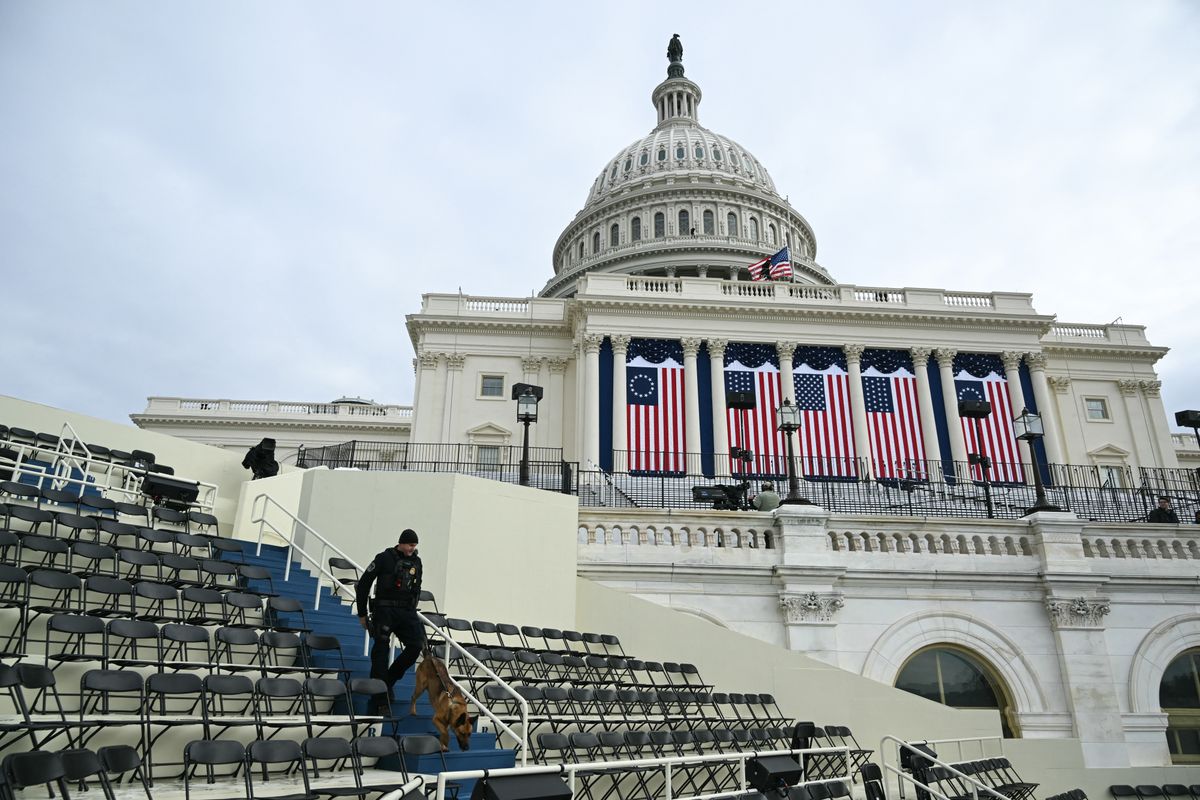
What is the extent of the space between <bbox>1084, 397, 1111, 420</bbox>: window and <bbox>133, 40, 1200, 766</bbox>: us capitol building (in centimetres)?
9

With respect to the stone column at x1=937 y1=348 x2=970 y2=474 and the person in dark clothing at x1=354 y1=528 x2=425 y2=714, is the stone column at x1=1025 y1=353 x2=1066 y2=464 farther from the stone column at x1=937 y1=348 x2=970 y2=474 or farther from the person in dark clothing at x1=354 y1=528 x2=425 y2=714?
the person in dark clothing at x1=354 y1=528 x2=425 y2=714

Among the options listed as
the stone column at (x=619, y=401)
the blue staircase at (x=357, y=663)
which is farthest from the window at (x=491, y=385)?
the blue staircase at (x=357, y=663)

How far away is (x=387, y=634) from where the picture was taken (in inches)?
345

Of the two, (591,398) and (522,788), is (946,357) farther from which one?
(522,788)

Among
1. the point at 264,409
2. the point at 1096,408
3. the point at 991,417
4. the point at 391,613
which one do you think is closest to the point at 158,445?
the point at 391,613

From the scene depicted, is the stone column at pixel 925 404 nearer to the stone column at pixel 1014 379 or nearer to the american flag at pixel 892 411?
the american flag at pixel 892 411

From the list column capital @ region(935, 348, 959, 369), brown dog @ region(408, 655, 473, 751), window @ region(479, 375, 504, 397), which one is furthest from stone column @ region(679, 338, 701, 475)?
brown dog @ region(408, 655, 473, 751)

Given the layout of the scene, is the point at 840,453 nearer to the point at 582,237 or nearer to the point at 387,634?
the point at 387,634

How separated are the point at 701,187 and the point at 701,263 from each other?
11261 mm

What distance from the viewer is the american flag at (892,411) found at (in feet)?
125

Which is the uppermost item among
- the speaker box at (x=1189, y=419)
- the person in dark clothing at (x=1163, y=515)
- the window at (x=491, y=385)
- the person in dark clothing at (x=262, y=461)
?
the window at (x=491, y=385)

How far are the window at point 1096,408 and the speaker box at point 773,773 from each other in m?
43.6

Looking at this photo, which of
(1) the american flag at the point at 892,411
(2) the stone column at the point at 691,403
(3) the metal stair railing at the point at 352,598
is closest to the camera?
(3) the metal stair railing at the point at 352,598

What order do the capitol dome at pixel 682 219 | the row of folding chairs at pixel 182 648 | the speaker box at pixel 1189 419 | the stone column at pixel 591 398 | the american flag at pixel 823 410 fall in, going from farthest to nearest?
the capitol dome at pixel 682 219, the stone column at pixel 591 398, the american flag at pixel 823 410, the speaker box at pixel 1189 419, the row of folding chairs at pixel 182 648
